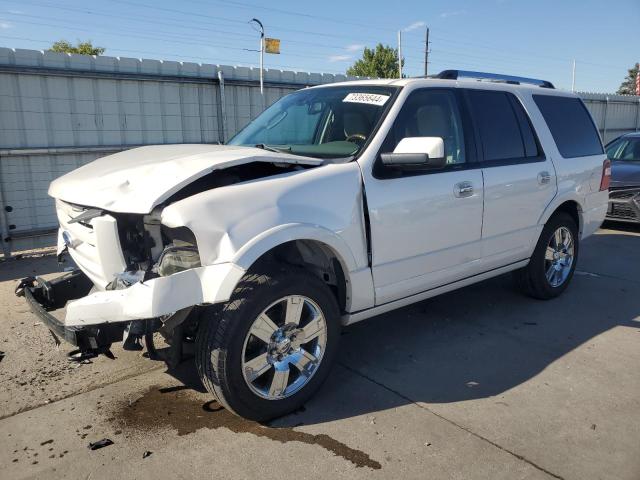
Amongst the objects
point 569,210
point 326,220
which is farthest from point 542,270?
point 326,220

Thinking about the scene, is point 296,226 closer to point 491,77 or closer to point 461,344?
point 461,344

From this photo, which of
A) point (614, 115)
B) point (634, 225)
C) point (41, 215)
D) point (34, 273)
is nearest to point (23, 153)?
point (41, 215)

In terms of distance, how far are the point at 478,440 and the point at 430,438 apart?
27cm

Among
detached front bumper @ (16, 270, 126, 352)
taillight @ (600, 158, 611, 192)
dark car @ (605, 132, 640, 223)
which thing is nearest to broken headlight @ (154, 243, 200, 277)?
detached front bumper @ (16, 270, 126, 352)

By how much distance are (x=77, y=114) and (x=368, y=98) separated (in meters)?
5.39

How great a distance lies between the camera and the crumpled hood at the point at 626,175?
8.65 m

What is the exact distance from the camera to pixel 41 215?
7.43 metres

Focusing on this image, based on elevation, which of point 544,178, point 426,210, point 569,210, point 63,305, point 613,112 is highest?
point 613,112

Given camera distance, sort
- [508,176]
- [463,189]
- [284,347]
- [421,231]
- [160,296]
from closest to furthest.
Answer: [160,296] → [284,347] → [421,231] → [463,189] → [508,176]

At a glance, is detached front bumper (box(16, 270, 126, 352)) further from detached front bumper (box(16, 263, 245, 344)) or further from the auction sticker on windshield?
the auction sticker on windshield

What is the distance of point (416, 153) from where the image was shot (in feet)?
11.1

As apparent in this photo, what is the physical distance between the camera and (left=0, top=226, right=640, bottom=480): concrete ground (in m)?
2.78

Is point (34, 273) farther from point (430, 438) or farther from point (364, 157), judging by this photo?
point (430, 438)

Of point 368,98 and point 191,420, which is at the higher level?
point 368,98
